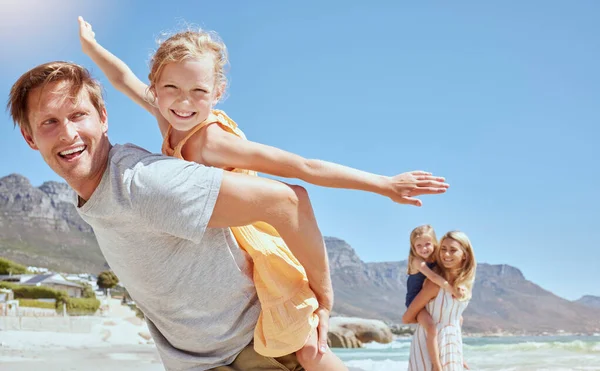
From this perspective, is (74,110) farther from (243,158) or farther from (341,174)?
(341,174)

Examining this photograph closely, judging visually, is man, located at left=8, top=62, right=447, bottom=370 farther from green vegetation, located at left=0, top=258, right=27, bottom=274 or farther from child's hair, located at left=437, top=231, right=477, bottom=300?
green vegetation, located at left=0, top=258, right=27, bottom=274

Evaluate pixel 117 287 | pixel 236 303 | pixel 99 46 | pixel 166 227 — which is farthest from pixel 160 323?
pixel 117 287

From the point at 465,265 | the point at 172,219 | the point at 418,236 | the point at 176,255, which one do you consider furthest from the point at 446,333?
the point at 172,219

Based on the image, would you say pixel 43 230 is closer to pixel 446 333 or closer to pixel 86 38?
pixel 446 333

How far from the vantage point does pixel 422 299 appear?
5801 mm

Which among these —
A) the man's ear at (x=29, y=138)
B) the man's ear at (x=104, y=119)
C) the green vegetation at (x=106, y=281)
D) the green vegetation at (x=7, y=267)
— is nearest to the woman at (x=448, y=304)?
the man's ear at (x=104, y=119)

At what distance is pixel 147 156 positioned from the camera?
5.15 ft

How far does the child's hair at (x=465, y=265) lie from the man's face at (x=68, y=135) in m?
4.64

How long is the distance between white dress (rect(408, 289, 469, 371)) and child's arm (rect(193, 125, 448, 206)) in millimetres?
4070

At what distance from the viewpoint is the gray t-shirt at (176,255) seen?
148cm

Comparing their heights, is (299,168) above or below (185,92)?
below

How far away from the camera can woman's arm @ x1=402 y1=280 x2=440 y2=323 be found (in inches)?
226

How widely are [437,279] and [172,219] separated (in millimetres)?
4595

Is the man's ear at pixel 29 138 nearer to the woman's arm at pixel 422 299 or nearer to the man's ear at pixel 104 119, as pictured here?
the man's ear at pixel 104 119
